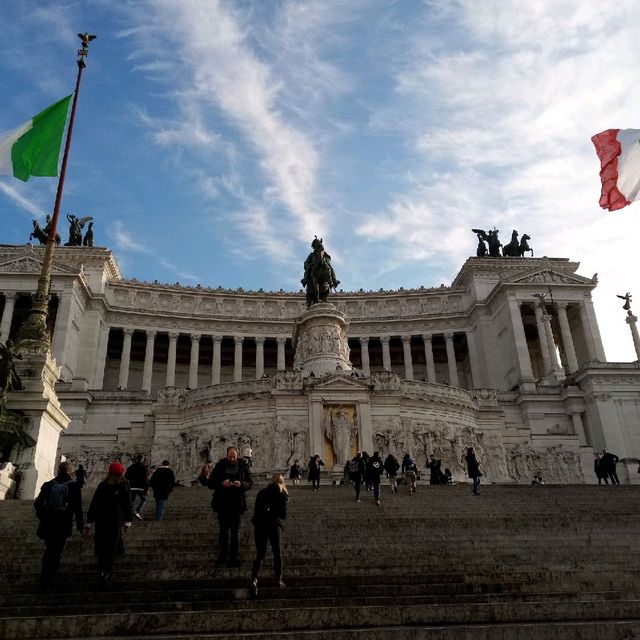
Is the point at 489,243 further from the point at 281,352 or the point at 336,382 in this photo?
the point at 336,382

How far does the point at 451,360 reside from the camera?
66.1 meters

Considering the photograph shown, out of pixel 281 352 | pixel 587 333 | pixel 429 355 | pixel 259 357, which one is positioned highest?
pixel 281 352

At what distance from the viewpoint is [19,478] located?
16203 millimetres

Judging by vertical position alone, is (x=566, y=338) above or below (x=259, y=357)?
below

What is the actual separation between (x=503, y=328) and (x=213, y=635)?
58953 millimetres

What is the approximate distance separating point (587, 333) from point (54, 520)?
198ft

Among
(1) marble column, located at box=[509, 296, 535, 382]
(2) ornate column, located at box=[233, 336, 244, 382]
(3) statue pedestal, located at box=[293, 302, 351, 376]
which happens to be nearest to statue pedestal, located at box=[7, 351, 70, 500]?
(3) statue pedestal, located at box=[293, 302, 351, 376]

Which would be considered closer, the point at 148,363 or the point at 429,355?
the point at 148,363

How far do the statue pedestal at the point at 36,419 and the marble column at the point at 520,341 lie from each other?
4415 cm

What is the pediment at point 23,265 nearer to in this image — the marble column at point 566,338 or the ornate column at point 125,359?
the ornate column at point 125,359

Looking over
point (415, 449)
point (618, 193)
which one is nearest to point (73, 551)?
point (618, 193)

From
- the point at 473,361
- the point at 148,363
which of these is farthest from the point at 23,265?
the point at 473,361

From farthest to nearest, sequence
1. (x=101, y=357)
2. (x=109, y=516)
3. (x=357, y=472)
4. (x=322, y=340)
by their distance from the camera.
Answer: (x=101, y=357) < (x=322, y=340) < (x=357, y=472) < (x=109, y=516)

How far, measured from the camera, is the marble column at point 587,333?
A: 198 feet
